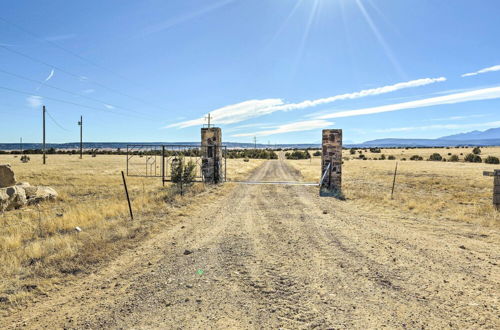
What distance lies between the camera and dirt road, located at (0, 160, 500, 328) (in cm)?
393

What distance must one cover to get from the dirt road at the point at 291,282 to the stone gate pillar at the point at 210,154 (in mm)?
9605

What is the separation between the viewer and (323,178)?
52.6 feet

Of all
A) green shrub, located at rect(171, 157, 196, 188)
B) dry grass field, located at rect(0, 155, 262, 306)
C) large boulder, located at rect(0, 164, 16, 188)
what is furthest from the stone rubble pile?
green shrub, located at rect(171, 157, 196, 188)

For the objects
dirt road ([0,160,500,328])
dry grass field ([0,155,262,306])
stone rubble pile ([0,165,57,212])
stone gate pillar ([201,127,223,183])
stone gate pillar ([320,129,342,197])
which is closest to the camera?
dirt road ([0,160,500,328])

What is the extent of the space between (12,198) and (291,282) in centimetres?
1461

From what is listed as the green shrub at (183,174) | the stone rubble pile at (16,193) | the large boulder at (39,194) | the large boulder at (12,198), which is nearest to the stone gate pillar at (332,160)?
the green shrub at (183,174)

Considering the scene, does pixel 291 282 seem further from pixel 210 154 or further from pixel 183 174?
pixel 210 154

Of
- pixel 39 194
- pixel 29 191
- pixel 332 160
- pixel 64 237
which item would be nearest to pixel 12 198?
pixel 29 191

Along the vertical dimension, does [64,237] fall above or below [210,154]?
below

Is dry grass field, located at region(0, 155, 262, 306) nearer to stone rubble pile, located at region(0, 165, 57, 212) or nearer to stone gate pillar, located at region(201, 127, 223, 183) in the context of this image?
stone rubble pile, located at region(0, 165, 57, 212)

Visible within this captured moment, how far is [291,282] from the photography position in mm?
4961

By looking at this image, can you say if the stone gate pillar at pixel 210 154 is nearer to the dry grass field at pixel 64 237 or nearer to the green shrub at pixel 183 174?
the green shrub at pixel 183 174

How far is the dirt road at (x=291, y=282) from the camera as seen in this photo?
3930 mm

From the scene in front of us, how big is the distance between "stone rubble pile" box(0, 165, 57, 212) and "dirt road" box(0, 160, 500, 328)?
10036 millimetres
